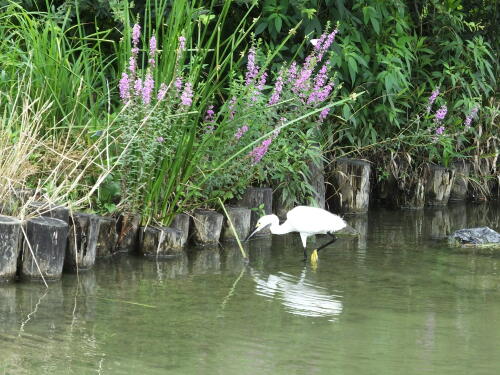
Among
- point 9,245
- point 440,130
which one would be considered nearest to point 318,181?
point 440,130

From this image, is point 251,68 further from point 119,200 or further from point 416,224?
point 416,224

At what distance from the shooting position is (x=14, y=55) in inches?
320

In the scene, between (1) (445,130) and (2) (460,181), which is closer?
(1) (445,130)

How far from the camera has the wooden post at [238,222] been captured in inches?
347

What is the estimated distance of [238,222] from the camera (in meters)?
8.85

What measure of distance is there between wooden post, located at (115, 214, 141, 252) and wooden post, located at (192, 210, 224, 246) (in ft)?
1.96

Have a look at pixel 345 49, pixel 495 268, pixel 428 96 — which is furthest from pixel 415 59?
pixel 495 268

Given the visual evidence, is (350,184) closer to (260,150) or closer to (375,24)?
(375,24)

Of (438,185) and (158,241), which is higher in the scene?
(438,185)

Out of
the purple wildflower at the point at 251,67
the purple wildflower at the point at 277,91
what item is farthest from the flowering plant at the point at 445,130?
the purple wildflower at the point at 251,67

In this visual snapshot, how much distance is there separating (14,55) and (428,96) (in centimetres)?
521

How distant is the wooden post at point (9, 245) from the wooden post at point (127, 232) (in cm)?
122

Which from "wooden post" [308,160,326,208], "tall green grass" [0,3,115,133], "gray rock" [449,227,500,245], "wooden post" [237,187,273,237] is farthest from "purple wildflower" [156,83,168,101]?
"gray rock" [449,227,500,245]

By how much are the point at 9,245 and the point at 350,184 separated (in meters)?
4.92
